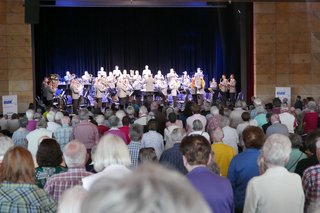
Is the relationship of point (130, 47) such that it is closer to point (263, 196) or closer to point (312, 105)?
point (312, 105)

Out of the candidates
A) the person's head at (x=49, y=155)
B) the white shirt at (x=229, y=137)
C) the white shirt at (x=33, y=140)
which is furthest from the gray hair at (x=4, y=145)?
the white shirt at (x=229, y=137)

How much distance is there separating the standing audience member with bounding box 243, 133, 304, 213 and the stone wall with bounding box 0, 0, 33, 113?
59.6ft

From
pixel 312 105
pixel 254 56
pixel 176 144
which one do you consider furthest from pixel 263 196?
pixel 254 56

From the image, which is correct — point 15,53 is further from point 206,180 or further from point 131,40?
point 206,180

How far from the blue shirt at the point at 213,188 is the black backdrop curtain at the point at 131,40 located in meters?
22.9

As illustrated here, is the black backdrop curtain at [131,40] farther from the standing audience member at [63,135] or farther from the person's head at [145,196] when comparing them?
the person's head at [145,196]

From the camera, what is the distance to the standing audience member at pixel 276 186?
12.5ft

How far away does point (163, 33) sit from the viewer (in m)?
28.3

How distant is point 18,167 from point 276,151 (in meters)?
1.59

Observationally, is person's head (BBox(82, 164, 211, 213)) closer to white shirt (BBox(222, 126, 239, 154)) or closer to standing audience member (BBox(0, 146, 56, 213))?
standing audience member (BBox(0, 146, 56, 213))

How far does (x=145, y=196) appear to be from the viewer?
113 centimetres

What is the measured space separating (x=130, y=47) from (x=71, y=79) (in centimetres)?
593

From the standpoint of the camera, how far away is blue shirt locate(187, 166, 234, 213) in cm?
343

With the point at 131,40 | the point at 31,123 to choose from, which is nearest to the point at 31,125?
the point at 31,123
